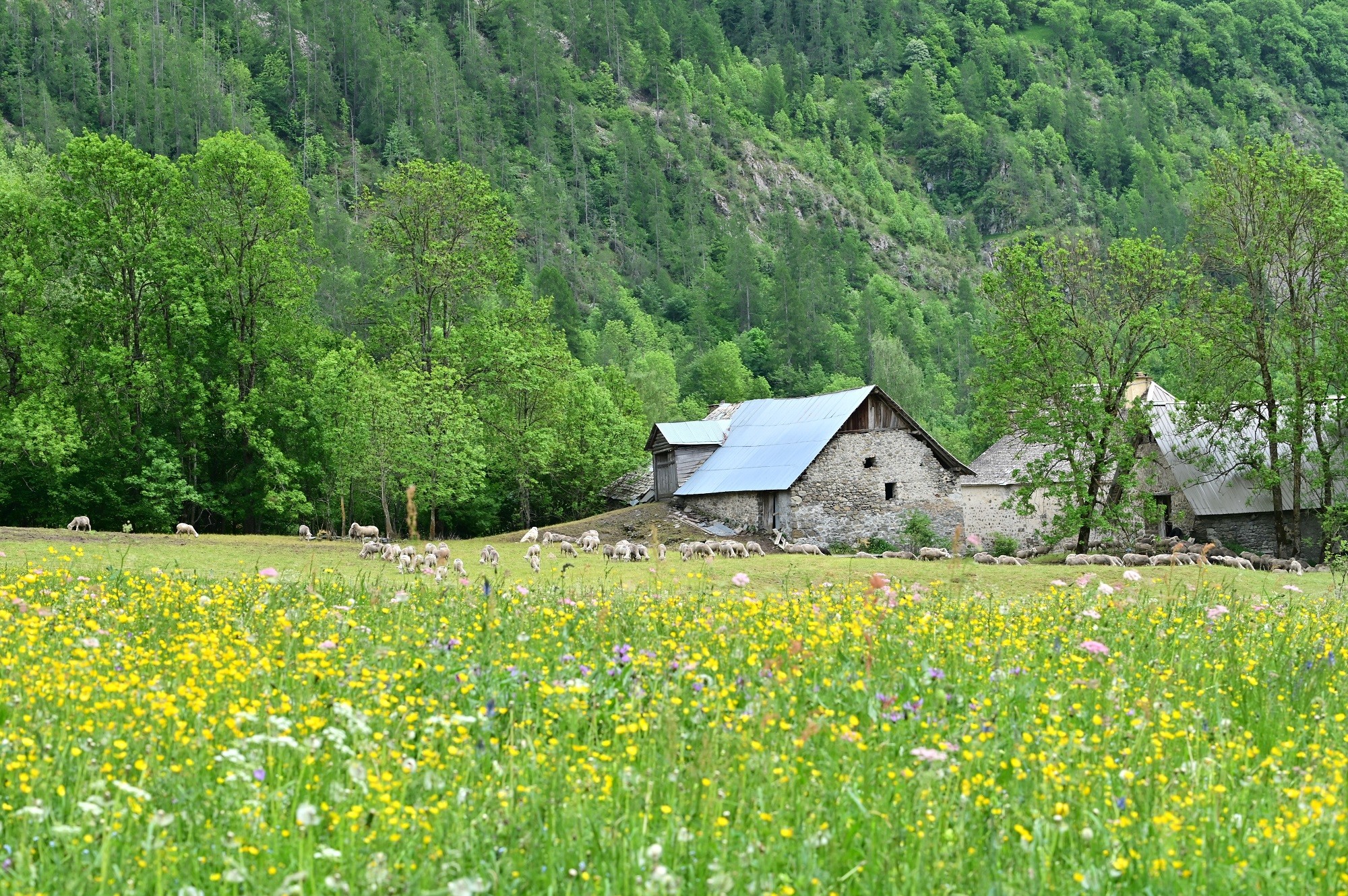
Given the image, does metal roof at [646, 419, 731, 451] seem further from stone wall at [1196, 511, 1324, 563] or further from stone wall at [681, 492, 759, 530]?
stone wall at [1196, 511, 1324, 563]

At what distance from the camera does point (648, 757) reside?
7.16 m

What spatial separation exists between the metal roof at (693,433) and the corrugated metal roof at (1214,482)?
1968cm

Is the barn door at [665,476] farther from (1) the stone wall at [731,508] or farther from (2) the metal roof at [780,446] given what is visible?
(1) the stone wall at [731,508]

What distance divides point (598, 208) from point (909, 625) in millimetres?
166536

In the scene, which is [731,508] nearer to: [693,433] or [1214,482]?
[693,433]

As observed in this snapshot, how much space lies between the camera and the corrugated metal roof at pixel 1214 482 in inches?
1890

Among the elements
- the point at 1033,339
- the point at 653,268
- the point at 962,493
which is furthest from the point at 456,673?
the point at 653,268

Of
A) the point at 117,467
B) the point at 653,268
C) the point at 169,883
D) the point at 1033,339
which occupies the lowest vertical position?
the point at 169,883

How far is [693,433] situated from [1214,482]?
23.1 meters

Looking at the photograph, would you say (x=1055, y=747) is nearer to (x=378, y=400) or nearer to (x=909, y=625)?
(x=909, y=625)

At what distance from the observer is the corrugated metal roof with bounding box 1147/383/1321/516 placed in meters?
48.0

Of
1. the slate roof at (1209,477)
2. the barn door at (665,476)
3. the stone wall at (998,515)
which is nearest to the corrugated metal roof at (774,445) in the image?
the barn door at (665,476)

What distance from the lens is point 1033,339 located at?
4531 centimetres

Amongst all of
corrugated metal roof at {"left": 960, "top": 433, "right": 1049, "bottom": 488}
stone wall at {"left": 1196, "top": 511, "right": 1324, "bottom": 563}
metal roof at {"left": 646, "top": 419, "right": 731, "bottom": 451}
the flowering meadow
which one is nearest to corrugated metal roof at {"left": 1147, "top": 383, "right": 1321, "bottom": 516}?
stone wall at {"left": 1196, "top": 511, "right": 1324, "bottom": 563}
